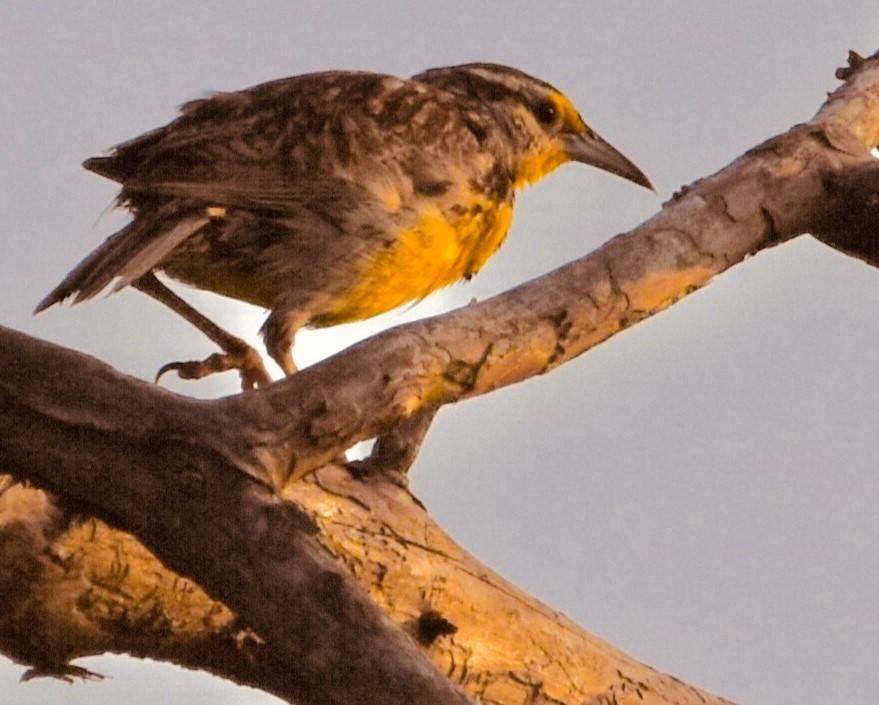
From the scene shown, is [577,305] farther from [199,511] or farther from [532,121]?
[532,121]

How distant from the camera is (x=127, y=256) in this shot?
3498mm

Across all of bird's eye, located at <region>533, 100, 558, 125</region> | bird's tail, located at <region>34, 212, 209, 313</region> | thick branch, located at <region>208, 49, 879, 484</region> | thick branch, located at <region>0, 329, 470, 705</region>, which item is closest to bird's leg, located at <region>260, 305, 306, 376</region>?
bird's tail, located at <region>34, 212, 209, 313</region>

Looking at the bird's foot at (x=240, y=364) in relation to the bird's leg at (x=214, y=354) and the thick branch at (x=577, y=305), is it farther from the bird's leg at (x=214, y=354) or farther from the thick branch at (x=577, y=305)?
the thick branch at (x=577, y=305)

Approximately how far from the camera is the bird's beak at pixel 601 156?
4590 millimetres

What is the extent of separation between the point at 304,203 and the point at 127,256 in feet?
1.59

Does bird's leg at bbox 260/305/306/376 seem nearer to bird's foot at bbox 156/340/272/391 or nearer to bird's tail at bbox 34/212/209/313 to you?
bird's foot at bbox 156/340/272/391

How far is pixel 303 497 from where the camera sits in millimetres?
3029

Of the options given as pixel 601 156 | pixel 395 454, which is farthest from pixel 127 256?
pixel 601 156

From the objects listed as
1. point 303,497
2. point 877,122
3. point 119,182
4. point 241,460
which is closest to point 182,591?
point 303,497

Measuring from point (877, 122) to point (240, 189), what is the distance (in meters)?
1.61

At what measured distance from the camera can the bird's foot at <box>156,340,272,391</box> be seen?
12.4 feet

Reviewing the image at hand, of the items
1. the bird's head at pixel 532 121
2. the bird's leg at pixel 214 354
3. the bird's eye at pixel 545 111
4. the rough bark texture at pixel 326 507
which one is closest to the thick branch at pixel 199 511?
the rough bark texture at pixel 326 507

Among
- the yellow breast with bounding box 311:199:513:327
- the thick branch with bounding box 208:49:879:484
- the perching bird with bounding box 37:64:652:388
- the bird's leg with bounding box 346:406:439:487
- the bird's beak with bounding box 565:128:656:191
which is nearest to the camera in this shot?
the thick branch with bounding box 208:49:879:484

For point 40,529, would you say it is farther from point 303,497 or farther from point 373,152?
point 373,152
